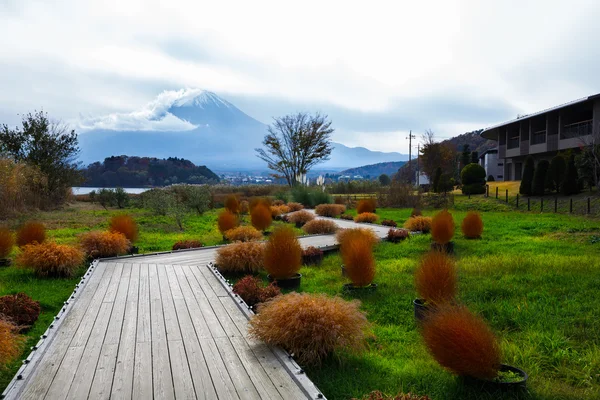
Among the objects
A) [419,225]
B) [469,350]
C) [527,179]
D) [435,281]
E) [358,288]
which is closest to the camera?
[469,350]

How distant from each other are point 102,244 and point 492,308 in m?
7.22

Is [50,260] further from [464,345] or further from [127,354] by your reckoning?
[464,345]

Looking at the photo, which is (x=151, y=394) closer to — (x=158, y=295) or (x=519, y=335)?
(x=158, y=295)

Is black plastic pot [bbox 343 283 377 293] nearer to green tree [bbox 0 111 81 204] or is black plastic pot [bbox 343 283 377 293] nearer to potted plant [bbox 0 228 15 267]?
potted plant [bbox 0 228 15 267]

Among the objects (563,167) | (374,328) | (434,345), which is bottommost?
(374,328)

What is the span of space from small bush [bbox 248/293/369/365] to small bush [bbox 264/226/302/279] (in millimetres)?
2545

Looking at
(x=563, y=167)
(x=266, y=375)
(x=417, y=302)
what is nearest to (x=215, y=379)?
(x=266, y=375)

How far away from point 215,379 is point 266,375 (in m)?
0.39

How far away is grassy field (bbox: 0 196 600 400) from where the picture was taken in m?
3.82

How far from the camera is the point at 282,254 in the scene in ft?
23.0

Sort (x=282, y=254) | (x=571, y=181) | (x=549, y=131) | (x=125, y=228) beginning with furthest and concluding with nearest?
(x=549, y=131)
(x=571, y=181)
(x=125, y=228)
(x=282, y=254)

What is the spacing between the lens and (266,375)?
3.58m

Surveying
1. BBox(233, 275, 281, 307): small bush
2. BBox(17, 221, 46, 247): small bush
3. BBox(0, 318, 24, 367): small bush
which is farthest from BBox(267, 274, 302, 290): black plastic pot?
BBox(17, 221, 46, 247): small bush

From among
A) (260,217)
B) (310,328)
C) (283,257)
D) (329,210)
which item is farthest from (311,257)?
(329,210)
